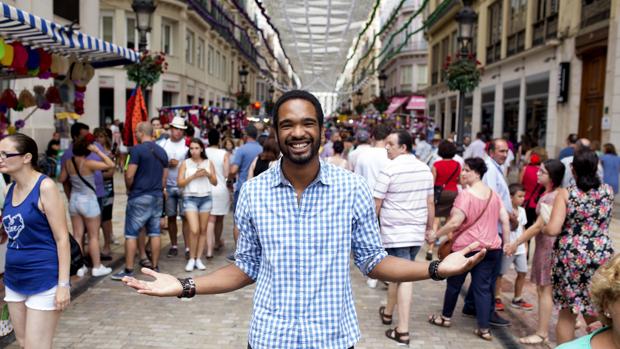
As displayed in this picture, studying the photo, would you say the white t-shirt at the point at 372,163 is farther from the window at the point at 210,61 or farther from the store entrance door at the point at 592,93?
the window at the point at 210,61

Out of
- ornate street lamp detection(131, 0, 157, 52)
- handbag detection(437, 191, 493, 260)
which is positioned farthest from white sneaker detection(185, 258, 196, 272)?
ornate street lamp detection(131, 0, 157, 52)

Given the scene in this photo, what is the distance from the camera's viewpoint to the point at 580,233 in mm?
4438

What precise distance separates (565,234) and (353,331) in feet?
9.16

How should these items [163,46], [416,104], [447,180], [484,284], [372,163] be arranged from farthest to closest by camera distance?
1. [416,104]
2. [163,46]
3. [447,180]
4. [372,163]
5. [484,284]

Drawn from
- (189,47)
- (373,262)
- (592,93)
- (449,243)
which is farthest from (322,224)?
(189,47)

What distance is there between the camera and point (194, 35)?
34.7m

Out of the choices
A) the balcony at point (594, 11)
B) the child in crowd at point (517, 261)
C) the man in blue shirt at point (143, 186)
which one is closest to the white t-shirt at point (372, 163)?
the child in crowd at point (517, 261)

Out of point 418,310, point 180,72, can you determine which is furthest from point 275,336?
point 180,72

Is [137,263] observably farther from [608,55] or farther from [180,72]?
[180,72]

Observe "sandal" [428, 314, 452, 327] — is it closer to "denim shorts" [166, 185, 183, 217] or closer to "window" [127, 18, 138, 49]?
"denim shorts" [166, 185, 183, 217]

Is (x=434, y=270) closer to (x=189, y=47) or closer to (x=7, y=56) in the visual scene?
(x=7, y=56)

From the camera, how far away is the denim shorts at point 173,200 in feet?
26.6

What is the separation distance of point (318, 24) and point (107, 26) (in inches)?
485

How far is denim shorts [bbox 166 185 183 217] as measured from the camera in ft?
26.6
